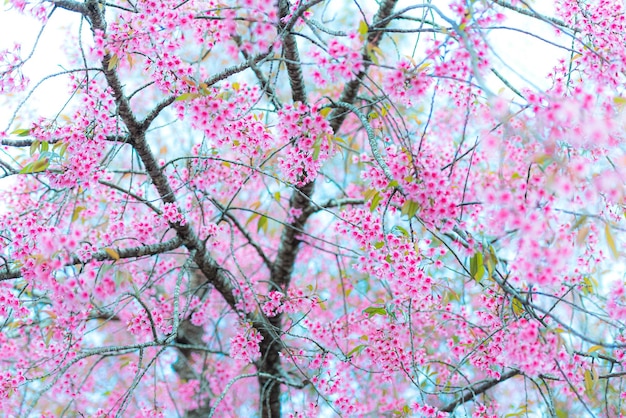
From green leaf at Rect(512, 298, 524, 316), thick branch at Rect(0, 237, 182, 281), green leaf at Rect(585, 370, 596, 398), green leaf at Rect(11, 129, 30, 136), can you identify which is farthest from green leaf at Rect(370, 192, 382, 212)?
green leaf at Rect(11, 129, 30, 136)

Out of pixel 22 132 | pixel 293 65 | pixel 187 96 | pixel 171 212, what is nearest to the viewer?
pixel 187 96

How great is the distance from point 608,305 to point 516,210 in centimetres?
87

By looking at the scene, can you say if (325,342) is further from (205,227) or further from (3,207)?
(3,207)

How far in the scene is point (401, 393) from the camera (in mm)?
5434

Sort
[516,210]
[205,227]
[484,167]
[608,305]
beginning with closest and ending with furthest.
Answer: [516,210], [608,305], [205,227], [484,167]

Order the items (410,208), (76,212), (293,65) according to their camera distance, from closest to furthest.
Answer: (410,208) < (76,212) < (293,65)

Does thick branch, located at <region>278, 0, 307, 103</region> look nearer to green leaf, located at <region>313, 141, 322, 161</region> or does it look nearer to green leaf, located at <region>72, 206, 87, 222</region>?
green leaf, located at <region>313, 141, 322, 161</region>

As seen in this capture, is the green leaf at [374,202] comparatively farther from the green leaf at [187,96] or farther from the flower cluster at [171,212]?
the flower cluster at [171,212]

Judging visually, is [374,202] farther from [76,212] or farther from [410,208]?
[76,212]

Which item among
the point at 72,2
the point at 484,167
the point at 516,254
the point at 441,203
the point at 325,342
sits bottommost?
the point at 516,254

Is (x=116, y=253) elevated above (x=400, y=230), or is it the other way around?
(x=400, y=230)

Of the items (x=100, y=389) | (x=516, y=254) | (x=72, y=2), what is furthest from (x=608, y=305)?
(x=100, y=389)

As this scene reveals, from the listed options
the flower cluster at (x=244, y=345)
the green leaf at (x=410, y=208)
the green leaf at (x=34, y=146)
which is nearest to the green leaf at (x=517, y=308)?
the green leaf at (x=410, y=208)

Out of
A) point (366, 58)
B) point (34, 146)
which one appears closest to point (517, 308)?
point (366, 58)
